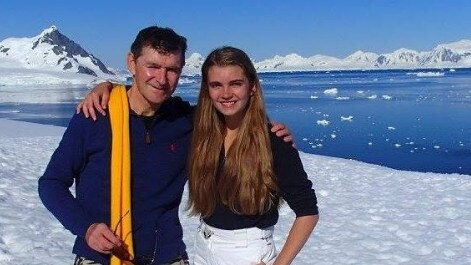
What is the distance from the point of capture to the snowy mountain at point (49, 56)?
4493 inches

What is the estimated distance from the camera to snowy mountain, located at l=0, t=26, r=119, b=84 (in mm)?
114125

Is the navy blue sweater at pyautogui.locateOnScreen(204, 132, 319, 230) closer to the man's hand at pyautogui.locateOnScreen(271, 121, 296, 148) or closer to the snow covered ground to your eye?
the man's hand at pyautogui.locateOnScreen(271, 121, 296, 148)

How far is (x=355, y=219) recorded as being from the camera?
704cm

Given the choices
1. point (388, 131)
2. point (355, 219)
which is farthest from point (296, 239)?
point (388, 131)

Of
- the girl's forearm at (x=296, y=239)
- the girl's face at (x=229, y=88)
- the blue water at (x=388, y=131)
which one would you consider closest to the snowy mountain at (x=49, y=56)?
the blue water at (x=388, y=131)

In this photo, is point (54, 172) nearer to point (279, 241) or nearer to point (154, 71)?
point (154, 71)

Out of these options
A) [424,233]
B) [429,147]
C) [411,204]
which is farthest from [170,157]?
[429,147]

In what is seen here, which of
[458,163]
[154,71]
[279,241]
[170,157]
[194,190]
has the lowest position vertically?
[458,163]

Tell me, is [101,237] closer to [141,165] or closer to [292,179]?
[141,165]

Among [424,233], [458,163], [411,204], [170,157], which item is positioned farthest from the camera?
[458,163]

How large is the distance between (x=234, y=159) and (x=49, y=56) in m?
127

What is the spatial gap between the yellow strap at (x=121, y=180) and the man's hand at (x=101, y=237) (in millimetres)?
109

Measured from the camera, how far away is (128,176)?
7.17ft

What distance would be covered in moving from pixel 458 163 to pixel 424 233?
888 cm
